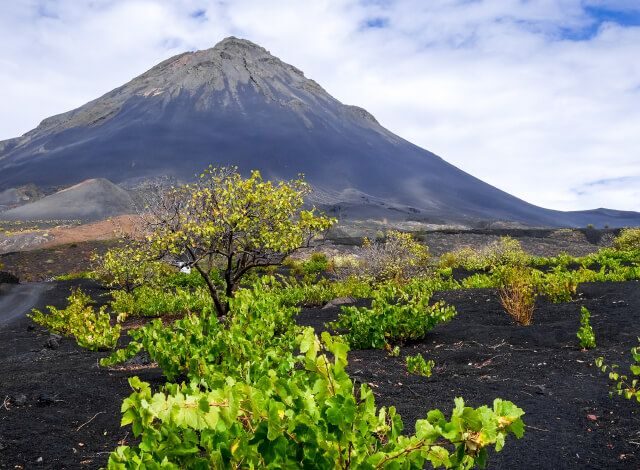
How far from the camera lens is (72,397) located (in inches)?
206

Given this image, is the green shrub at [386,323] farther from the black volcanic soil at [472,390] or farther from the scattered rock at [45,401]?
the scattered rock at [45,401]

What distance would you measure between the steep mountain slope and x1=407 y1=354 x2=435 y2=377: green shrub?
75128 mm

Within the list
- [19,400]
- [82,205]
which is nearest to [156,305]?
[19,400]

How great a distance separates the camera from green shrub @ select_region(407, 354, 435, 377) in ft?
19.0

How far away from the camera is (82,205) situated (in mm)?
83000

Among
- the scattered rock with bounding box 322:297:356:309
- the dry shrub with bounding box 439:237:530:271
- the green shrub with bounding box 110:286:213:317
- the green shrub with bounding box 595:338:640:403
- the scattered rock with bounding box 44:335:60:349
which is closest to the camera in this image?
the green shrub with bounding box 595:338:640:403

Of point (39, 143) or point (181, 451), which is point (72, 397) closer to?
point (181, 451)

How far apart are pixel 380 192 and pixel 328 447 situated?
15541cm

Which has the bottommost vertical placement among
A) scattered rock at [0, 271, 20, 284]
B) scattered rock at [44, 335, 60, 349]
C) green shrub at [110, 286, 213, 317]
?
scattered rock at [0, 271, 20, 284]

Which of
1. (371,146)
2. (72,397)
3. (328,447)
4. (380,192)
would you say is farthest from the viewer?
(371,146)

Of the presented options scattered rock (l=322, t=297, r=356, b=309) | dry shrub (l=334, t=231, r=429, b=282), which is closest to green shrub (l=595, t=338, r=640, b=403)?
scattered rock (l=322, t=297, r=356, b=309)

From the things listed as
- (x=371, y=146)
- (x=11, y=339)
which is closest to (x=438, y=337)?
(x=11, y=339)

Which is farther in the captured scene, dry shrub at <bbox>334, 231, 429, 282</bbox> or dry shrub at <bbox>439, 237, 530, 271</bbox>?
dry shrub at <bbox>439, 237, 530, 271</bbox>

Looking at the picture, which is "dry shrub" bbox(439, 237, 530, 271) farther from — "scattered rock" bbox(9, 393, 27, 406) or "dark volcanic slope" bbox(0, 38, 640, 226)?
"dark volcanic slope" bbox(0, 38, 640, 226)
